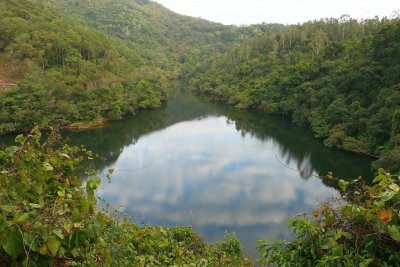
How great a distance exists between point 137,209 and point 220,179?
5459mm

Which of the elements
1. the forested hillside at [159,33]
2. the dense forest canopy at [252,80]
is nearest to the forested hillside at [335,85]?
the dense forest canopy at [252,80]

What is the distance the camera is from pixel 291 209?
15641 mm

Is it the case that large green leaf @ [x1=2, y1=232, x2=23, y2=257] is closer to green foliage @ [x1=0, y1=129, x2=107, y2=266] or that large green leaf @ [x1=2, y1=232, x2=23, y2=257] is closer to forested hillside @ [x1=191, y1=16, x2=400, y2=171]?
green foliage @ [x1=0, y1=129, x2=107, y2=266]

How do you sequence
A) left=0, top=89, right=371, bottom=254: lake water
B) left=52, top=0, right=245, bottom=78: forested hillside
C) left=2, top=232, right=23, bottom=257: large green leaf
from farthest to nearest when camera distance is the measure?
left=52, top=0, right=245, bottom=78: forested hillside → left=0, top=89, right=371, bottom=254: lake water → left=2, top=232, right=23, bottom=257: large green leaf

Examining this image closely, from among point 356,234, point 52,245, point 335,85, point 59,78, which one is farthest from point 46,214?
point 59,78

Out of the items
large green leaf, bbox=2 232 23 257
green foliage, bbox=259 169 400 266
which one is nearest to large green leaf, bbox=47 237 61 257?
large green leaf, bbox=2 232 23 257

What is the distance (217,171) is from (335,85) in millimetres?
14524

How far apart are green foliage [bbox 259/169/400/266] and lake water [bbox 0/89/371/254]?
10243 mm

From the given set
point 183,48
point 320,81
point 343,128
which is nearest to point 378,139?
point 343,128

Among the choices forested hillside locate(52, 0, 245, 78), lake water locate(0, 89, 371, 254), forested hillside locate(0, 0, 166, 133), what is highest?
forested hillside locate(52, 0, 245, 78)

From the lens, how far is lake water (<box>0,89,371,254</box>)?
1489 cm

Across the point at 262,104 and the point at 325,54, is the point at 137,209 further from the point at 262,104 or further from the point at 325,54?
the point at 325,54

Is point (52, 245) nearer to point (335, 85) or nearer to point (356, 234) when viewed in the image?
point (356, 234)

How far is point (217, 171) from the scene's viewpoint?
2042cm
